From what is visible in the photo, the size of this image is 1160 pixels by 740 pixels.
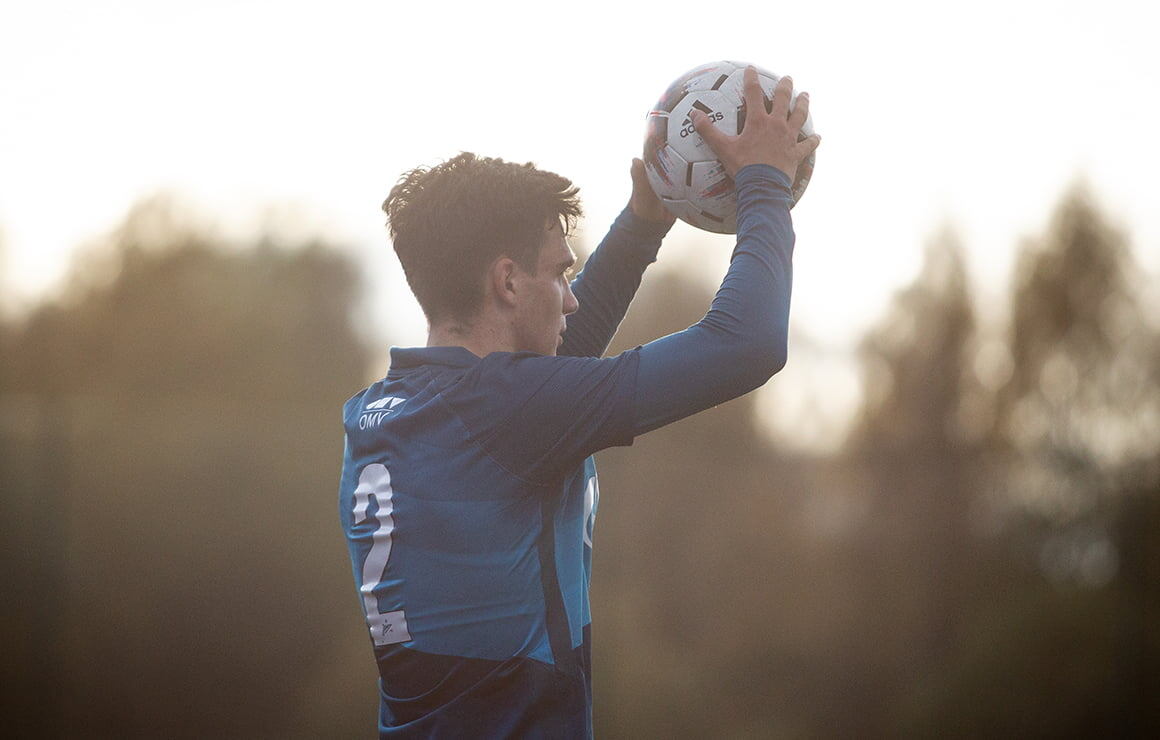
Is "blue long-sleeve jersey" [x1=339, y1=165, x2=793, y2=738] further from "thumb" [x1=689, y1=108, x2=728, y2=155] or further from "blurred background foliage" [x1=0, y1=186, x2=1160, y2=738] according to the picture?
"blurred background foliage" [x1=0, y1=186, x2=1160, y2=738]

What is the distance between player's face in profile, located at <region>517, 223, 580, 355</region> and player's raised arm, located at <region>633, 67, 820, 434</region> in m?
0.32

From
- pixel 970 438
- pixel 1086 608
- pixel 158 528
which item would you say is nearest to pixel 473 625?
pixel 158 528

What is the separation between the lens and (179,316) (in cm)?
1296

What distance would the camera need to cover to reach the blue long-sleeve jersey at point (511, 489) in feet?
6.31

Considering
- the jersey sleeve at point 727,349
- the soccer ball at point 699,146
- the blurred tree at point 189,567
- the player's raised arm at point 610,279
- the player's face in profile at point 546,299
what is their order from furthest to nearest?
1. the blurred tree at point 189,567
2. the player's raised arm at point 610,279
3. the soccer ball at point 699,146
4. the player's face in profile at point 546,299
5. the jersey sleeve at point 727,349

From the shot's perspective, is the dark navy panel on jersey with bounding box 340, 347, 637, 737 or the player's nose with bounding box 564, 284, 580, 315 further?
the player's nose with bounding box 564, 284, 580, 315

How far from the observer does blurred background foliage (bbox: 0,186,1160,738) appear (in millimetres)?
9117

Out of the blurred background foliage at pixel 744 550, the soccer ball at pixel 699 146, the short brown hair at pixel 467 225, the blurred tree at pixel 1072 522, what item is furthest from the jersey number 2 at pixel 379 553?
the blurred tree at pixel 1072 522

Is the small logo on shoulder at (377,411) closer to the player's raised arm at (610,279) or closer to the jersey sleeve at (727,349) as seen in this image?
the jersey sleeve at (727,349)

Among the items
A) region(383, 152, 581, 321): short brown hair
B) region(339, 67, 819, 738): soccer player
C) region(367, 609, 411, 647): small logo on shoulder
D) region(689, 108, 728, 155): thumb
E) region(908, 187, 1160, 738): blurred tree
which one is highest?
region(689, 108, 728, 155): thumb

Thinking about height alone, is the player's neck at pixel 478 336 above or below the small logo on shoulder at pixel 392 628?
above

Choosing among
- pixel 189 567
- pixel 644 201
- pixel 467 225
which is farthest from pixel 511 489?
pixel 189 567

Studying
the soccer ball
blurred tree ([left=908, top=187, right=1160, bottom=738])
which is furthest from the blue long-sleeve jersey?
blurred tree ([left=908, top=187, right=1160, bottom=738])

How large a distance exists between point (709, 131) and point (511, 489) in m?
0.86
